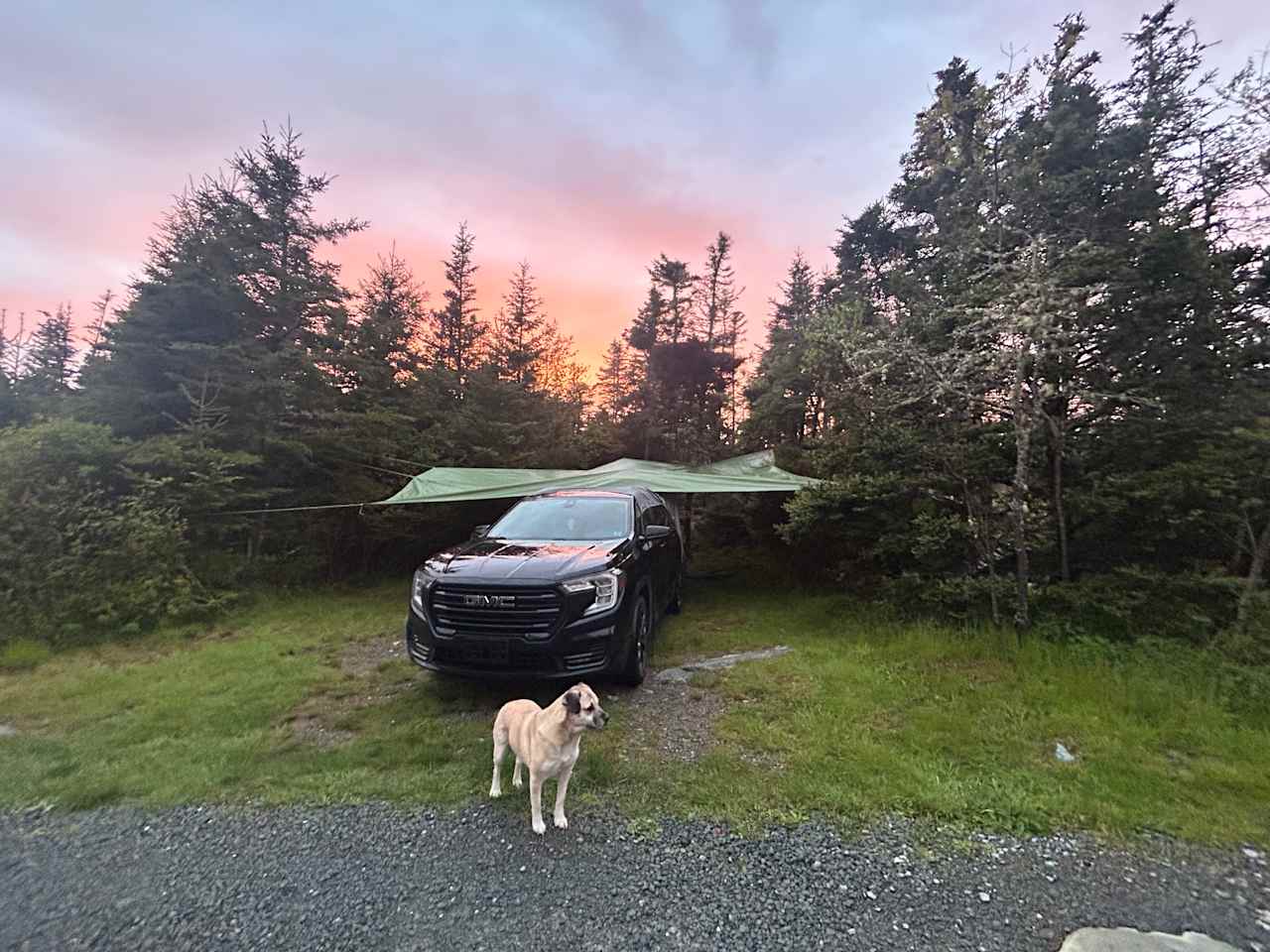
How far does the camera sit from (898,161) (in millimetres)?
11586

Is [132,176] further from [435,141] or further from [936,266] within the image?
[936,266]

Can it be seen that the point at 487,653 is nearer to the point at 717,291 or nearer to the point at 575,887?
the point at 575,887

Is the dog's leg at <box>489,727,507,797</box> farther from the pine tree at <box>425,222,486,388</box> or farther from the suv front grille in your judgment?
the pine tree at <box>425,222,486,388</box>

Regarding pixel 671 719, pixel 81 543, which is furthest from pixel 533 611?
pixel 81 543

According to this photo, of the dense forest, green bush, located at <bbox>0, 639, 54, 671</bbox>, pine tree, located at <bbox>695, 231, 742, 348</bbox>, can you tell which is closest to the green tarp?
the dense forest

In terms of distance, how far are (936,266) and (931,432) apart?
3.16m

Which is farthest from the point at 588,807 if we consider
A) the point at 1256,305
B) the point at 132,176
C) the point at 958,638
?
the point at 132,176

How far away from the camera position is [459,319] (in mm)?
14414

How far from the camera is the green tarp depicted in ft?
27.0

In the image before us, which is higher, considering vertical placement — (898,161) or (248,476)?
(898,161)

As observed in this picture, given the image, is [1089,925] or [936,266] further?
[936,266]

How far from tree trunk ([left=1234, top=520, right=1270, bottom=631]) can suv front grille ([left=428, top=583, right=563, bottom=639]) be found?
5.35 metres

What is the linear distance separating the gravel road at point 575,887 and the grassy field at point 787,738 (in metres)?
0.22

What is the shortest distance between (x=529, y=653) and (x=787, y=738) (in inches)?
69.9
